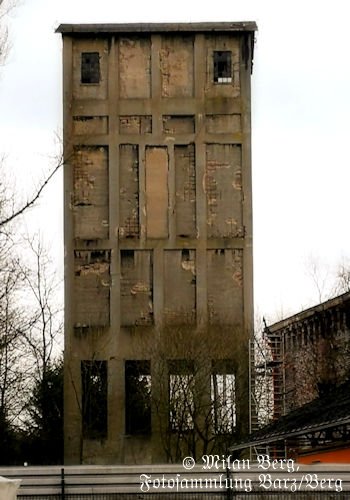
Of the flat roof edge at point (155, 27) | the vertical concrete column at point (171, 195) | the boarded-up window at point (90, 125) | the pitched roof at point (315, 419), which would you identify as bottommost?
the pitched roof at point (315, 419)

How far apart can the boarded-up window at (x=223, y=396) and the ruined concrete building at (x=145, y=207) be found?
8 cm

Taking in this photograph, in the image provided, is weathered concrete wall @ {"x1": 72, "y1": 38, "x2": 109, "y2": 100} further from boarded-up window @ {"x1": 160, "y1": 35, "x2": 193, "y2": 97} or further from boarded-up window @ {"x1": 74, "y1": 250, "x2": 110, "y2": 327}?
boarded-up window @ {"x1": 74, "y1": 250, "x2": 110, "y2": 327}

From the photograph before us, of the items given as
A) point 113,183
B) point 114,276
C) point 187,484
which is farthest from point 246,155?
point 187,484

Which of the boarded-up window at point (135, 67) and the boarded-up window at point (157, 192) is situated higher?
the boarded-up window at point (135, 67)

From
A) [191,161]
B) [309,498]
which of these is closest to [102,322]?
[191,161]

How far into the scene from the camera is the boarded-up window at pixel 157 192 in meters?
45.0

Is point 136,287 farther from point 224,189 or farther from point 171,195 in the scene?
point 224,189

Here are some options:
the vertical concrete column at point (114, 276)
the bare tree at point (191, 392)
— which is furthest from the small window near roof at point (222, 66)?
the bare tree at point (191, 392)

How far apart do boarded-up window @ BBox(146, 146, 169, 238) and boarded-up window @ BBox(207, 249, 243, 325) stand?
73.0 inches

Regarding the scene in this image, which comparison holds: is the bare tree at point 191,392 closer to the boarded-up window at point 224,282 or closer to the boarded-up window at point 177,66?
the boarded-up window at point 224,282

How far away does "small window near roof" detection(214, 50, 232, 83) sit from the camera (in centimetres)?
4544

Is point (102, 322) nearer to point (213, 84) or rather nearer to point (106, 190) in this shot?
point (106, 190)

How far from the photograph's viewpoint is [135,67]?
A: 45500 mm

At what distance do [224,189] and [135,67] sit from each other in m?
4.97
